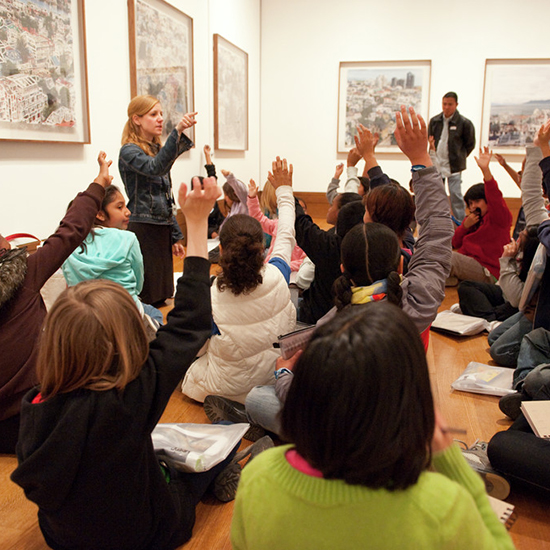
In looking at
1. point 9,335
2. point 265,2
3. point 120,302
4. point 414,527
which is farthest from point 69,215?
point 265,2

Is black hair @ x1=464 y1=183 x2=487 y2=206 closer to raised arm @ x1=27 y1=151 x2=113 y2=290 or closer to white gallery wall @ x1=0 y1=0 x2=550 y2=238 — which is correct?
white gallery wall @ x1=0 y1=0 x2=550 y2=238

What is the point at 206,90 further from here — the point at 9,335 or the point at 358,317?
the point at 358,317

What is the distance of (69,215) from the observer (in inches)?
79.1

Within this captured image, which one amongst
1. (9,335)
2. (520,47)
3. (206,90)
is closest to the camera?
(9,335)

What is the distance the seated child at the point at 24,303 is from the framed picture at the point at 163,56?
3061 millimetres

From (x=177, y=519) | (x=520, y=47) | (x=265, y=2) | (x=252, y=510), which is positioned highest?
(x=265, y=2)

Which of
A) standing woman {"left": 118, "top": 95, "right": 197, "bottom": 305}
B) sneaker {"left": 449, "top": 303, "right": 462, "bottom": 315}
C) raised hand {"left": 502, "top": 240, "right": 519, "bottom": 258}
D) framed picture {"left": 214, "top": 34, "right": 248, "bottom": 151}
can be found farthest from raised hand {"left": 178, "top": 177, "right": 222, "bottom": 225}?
framed picture {"left": 214, "top": 34, "right": 248, "bottom": 151}

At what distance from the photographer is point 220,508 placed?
176cm

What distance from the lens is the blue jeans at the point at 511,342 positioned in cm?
278

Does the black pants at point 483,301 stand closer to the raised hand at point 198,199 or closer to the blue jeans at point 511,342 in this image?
the blue jeans at point 511,342

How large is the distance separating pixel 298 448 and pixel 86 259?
2214 millimetres

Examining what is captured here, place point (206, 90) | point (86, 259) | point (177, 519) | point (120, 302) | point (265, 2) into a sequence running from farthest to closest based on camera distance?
point (265, 2) → point (206, 90) → point (86, 259) → point (177, 519) → point (120, 302)

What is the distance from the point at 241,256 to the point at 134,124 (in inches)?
82.9

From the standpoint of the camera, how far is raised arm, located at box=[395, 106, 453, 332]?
5.65 ft
